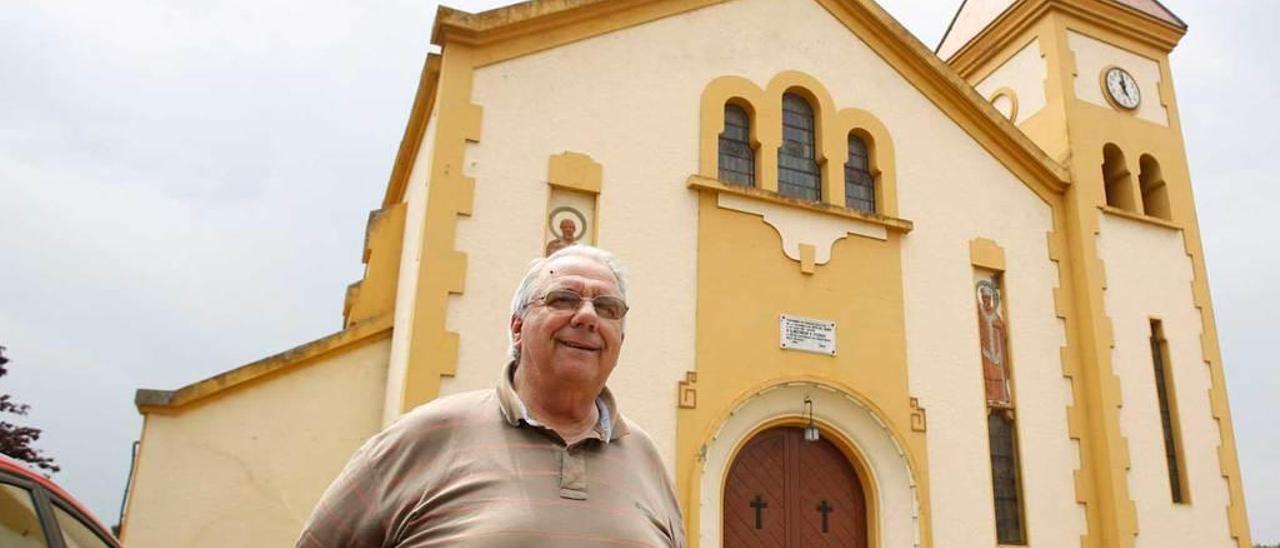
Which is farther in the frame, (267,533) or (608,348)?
(267,533)

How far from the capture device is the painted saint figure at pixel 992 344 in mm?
10258

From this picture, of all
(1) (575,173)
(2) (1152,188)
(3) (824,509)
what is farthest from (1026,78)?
(1) (575,173)

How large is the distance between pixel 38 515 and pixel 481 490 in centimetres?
216

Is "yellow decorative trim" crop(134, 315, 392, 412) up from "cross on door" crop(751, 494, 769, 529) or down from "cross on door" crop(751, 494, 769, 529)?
up

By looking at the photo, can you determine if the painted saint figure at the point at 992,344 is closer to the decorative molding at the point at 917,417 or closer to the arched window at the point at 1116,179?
the decorative molding at the point at 917,417

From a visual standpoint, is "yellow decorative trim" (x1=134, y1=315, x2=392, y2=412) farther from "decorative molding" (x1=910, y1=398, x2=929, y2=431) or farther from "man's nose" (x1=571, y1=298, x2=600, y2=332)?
"man's nose" (x1=571, y1=298, x2=600, y2=332)

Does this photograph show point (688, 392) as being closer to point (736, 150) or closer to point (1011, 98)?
point (736, 150)

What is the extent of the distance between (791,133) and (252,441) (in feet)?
21.2

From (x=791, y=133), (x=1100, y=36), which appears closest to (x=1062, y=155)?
(x=1100, y=36)

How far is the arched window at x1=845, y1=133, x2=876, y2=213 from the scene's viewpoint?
10.6 m

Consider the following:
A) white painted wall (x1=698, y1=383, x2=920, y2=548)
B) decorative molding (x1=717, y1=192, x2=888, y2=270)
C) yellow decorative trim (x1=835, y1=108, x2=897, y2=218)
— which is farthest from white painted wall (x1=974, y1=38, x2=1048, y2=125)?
white painted wall (x1=698, y1=383, x2=920, y2=548)

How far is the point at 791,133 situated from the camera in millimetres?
10641

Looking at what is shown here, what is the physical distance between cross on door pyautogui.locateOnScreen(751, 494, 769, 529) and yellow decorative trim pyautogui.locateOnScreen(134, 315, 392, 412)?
3858mm

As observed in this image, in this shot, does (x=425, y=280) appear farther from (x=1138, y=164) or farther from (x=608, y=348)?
(x=1138, y=164)
